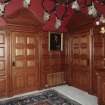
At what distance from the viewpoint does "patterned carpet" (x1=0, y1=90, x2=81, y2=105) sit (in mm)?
3982

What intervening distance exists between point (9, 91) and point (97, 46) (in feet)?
10.6

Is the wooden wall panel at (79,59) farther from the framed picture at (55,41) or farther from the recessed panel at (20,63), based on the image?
the recessed panel at (20,63)

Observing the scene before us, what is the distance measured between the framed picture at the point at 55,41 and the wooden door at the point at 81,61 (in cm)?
51

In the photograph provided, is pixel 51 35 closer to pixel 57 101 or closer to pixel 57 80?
pixel 57 80

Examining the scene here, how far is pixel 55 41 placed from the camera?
570 cm

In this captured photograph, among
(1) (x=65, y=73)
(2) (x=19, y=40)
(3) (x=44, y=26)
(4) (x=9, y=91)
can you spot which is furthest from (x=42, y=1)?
(4) (x=9, y=91)

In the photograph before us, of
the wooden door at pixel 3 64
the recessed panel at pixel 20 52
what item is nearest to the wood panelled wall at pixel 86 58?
the recessed panel at pixel 20 52

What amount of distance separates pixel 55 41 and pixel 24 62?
5.15ft

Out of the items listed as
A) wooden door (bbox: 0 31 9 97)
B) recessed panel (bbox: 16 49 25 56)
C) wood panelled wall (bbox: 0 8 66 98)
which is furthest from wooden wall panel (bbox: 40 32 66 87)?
wooden door (bbox: 0 31 9 97)

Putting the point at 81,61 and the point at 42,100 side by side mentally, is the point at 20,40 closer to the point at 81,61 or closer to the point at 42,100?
the point at 42,100

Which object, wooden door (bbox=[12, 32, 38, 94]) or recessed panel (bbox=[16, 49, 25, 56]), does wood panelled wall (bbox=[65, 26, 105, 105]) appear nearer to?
wooden door (bbox=[12, 32, 38, 94])

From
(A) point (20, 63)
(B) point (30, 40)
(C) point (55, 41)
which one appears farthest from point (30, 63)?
(C) point (55, 41)

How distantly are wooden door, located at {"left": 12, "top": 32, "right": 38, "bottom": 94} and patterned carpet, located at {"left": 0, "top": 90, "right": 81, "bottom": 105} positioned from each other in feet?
1.78

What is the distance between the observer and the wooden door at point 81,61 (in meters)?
4.82
